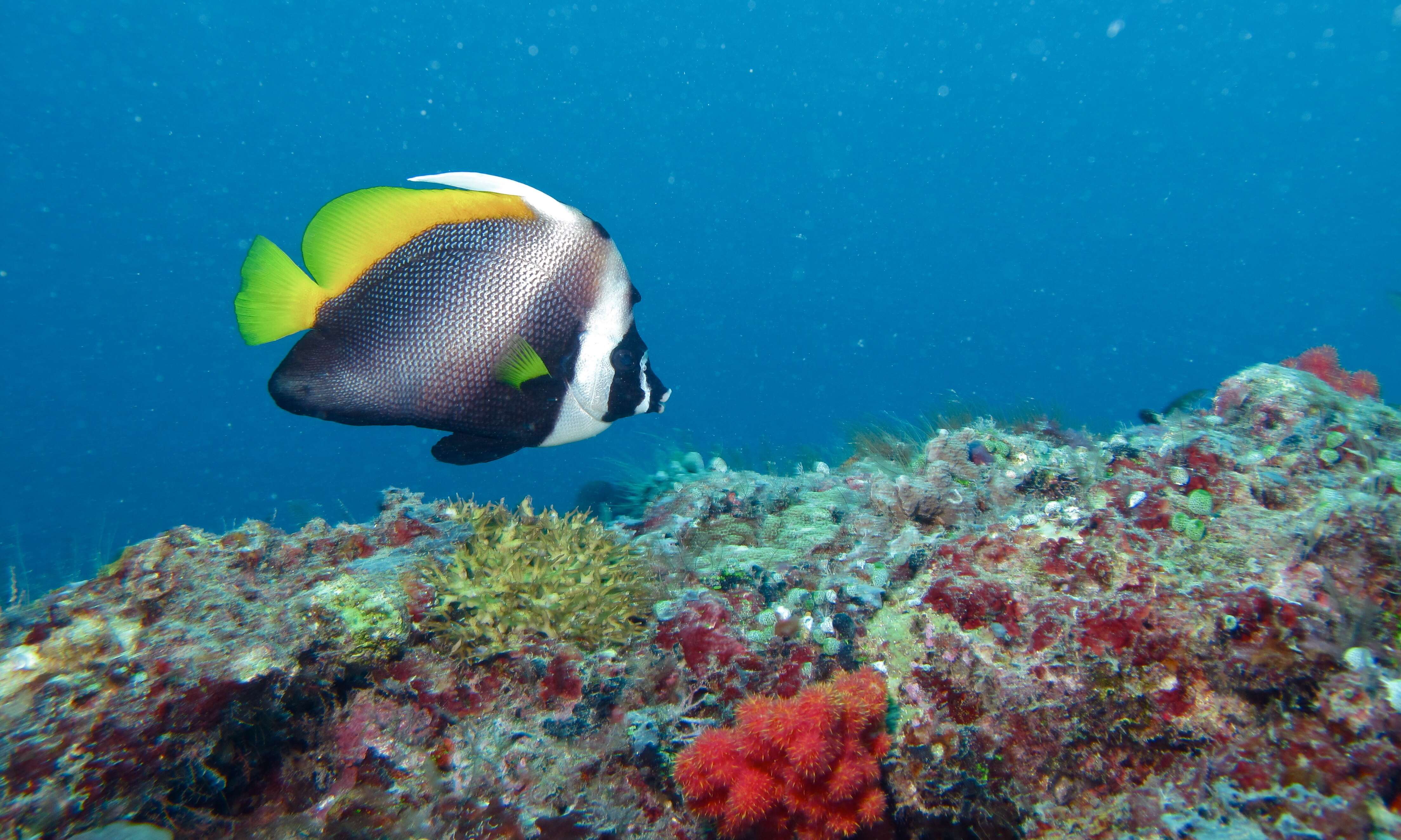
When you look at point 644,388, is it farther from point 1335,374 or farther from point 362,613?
point 1335,374

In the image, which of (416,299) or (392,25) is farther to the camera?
(392,25)

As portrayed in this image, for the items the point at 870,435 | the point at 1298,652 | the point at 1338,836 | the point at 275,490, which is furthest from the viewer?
the point at 275,490

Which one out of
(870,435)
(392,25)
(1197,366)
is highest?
(392,25)

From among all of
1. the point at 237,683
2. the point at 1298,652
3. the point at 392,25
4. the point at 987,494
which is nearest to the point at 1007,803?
the point at 1298,652

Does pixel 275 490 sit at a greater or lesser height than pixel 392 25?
lesser

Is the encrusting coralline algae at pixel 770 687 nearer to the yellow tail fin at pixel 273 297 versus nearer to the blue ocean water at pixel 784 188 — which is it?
the yellow tail fin at pixel 273 297

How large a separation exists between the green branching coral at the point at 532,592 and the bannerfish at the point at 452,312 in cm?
60

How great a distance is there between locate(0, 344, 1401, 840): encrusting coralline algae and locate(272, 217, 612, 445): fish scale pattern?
0.71 m

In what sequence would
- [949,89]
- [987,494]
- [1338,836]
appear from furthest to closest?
[949,89] < [987,494] < [1338,836]

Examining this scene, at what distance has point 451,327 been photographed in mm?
1909

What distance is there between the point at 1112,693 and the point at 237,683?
2.69 m

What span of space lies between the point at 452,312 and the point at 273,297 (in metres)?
0.54

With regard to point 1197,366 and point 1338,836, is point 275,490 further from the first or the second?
point 1197,366

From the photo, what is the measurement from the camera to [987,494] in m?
3.34
